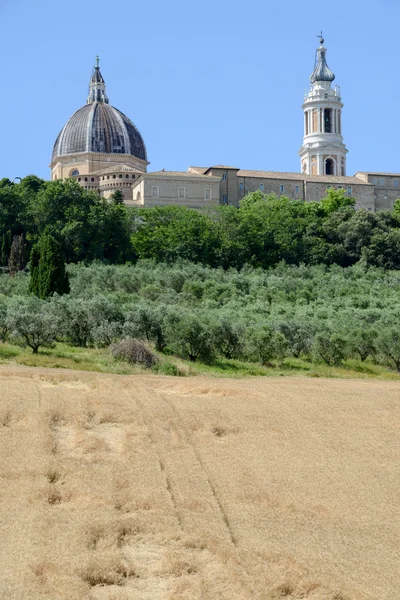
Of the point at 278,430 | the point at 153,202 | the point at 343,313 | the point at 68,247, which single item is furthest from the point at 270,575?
the point at 153,202

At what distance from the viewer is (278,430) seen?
17.9 m

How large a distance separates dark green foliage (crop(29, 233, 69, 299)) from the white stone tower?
68627 millimetres

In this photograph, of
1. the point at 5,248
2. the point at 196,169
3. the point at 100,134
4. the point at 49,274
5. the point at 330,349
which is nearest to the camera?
the point at 330,349

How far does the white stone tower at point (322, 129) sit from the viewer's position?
106562 mm

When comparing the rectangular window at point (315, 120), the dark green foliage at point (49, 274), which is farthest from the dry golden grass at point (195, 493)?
the rectangular window at point (315, 120)

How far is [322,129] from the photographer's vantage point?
108 metres

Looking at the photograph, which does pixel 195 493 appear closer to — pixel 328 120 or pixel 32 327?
pixel 32 327

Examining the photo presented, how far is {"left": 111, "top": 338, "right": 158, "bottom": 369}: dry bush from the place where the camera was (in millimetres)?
27547

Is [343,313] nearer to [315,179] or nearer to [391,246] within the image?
[391,246]

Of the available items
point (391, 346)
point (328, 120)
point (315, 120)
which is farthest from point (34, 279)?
point (328, 120)

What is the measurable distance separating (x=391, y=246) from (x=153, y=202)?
2430 cm

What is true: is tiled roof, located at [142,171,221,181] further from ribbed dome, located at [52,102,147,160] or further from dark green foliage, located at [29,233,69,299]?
dark green foliage, located at [29,233,69,299]

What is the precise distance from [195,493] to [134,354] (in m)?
13.4

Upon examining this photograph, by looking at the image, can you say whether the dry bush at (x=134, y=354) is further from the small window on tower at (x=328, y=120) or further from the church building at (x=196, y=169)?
the small window on tower at (x=328, y=120)
